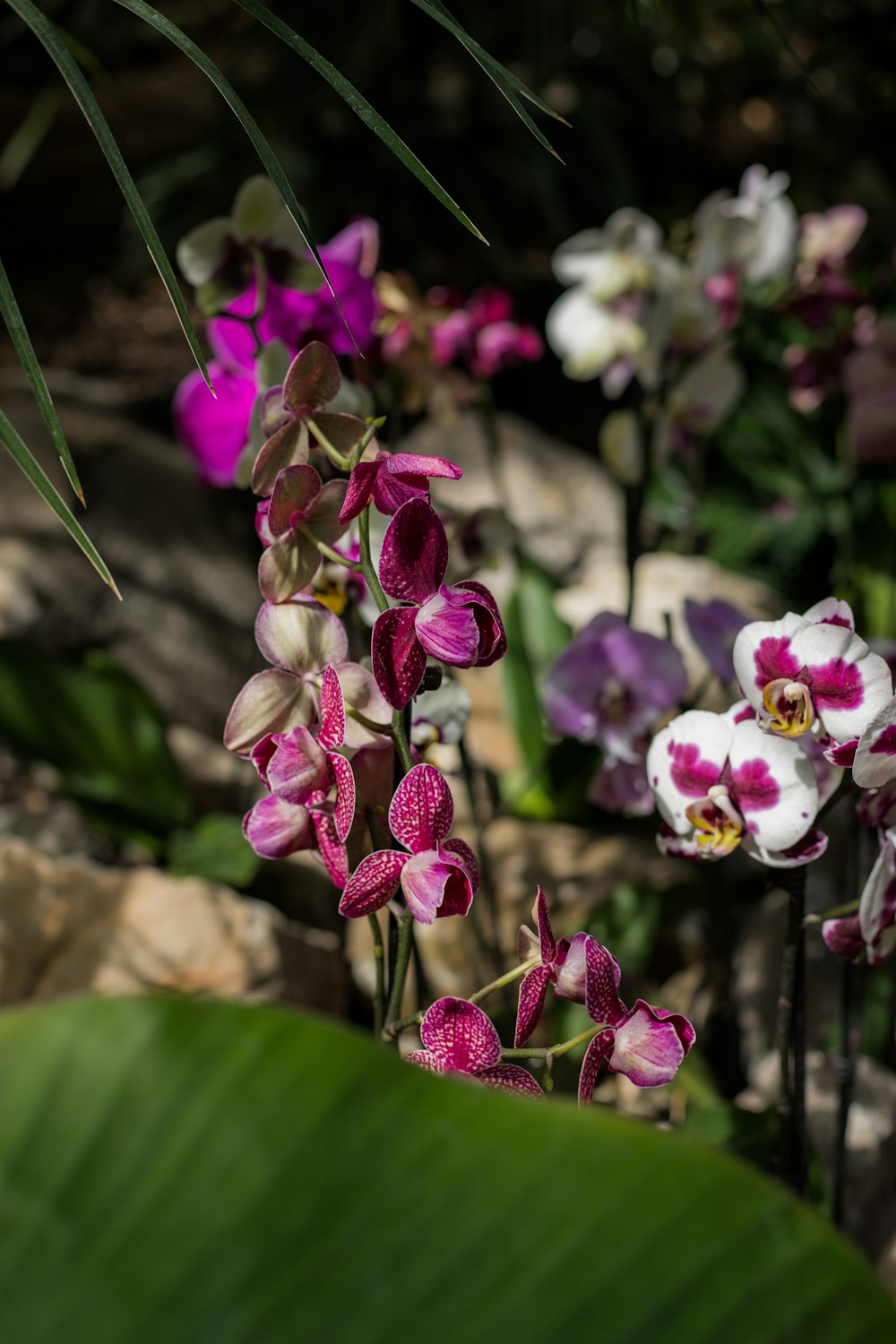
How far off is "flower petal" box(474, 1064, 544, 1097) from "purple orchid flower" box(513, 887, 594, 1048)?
1 cm

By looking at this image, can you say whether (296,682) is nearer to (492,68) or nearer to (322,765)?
(322,765)

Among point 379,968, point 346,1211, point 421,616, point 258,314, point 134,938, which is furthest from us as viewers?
point 134,938

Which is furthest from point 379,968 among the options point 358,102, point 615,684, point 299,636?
point 358,102

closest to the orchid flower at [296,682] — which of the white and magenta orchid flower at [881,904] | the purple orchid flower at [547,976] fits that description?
the purple orchid flower at [547,976]

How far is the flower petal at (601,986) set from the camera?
444mm

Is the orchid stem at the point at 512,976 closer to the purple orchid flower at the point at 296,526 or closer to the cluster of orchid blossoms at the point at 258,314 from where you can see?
the purple orchid flower at the point at 296,526

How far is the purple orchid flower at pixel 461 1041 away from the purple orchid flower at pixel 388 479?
19 centimetres

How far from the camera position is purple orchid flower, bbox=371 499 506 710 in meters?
0.42

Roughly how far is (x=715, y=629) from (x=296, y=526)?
0.97 ft

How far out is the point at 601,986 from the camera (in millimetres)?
448

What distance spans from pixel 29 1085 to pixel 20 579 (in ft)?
4.11

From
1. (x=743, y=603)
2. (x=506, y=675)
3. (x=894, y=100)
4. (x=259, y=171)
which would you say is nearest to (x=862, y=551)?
(x=743, y=603)

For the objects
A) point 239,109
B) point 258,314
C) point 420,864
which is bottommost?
point 420,864

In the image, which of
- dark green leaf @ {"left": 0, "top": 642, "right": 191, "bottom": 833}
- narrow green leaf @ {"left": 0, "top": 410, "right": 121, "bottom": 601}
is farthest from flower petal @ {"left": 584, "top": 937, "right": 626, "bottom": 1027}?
dark green leaf @ {"left": 0, "top": 642, "right": 191, "bottom": 833}
